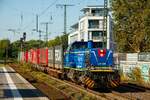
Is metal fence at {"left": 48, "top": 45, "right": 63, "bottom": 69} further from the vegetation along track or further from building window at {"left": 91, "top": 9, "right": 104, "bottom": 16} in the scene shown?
building window at {"left": 91, "top": 9, "right": 104, "bottom": 16}

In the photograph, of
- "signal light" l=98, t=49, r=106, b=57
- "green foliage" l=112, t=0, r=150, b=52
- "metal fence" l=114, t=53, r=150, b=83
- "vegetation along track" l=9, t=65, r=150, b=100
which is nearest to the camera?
"vegetation along track" l=9, t=65, r=150, b=100

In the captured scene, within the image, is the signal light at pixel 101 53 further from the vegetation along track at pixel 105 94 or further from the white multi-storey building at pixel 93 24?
the white multi-storey building at pixel 93 24

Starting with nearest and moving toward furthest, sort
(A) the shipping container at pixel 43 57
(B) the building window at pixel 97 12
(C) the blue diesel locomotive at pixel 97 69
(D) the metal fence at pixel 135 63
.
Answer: (C) the blue diesel locomotive at pixel 97 69 < (D) the metal fence at pixel 135 63 < (A) the shipping container at pixel 43 57 < (B) the building window at pixel 97 12

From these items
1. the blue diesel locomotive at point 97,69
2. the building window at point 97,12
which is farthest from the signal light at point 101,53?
the building window at point 97,12

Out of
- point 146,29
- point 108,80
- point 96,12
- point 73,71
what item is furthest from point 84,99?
point 96,12

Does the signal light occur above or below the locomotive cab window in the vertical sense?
below

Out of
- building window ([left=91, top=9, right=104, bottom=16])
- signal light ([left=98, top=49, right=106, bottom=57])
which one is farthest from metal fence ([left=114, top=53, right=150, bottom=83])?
building window ([left=91, top=9, right=104, bottom=16])

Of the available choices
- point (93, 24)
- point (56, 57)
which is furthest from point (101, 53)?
point (93, 24)

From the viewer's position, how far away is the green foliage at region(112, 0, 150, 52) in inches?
2030

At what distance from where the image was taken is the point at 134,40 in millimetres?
52375

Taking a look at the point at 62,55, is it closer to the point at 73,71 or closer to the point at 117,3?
the point at 73,71

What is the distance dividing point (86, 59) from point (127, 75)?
14857mm

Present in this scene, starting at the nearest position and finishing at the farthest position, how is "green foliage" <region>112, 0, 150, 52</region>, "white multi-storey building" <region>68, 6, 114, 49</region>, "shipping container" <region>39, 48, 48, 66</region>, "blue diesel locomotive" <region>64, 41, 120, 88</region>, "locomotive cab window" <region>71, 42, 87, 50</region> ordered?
"blue diesel locomotive" <region>64, 41, 120, 88</region>, "locomotive cab window" <region>71, 42, 87, 50</region>, "shipping container" <region>39, 48, 48, 66</region>, "green foliage" <region>112, 0, 150, 52</region>, "white multi-storey building" <region>68, 6, 114, 49</region>

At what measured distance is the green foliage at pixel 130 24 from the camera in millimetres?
51562
